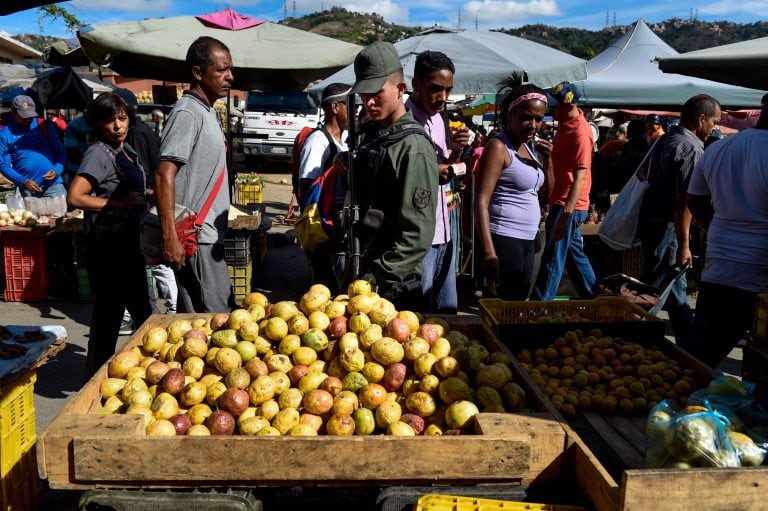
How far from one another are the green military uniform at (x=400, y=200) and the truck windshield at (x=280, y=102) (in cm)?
1827

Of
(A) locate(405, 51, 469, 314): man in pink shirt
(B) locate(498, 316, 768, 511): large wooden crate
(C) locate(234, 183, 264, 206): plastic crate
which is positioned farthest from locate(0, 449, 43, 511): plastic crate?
(C) locate(234, 183, 264, 206): plastic crate

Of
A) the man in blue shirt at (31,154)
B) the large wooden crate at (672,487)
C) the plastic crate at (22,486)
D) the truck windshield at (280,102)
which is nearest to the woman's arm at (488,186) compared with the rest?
the large wooden crate at (672,487)

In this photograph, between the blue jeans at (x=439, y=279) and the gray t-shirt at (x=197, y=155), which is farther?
the blue jeans at (x=439, y=279)

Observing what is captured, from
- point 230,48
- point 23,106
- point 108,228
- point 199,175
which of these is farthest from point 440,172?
point 23,106

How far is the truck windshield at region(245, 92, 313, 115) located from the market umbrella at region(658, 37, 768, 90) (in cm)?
1653

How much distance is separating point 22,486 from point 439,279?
258cm

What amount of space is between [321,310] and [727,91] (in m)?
10.7

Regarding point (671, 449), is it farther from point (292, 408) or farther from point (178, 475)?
point (178, 475)

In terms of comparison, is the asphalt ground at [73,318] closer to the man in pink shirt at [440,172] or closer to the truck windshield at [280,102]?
the man in pink shirt at [440,172]

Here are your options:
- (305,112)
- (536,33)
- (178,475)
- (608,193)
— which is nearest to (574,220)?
(178,475)

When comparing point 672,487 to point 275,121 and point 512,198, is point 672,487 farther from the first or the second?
point 275,121

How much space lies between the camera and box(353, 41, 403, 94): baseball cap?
3322 mm

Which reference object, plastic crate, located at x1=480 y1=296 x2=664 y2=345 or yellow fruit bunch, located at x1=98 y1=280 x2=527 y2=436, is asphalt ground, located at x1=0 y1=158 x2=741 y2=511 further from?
plastic crate, located at x1=480 y1=296 x2=664 y2=345

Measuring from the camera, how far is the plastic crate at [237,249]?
6934mm
